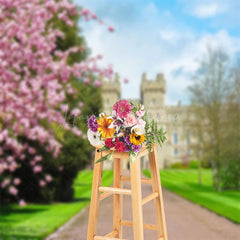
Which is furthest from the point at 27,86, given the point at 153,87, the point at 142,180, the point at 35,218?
the point at 153,87

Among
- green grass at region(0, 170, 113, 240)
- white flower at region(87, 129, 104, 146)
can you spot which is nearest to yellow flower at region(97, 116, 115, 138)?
white flower at region(87, 129, 104, 146)

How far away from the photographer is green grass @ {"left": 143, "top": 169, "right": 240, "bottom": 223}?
8.70 m

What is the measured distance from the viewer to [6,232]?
6637 mm

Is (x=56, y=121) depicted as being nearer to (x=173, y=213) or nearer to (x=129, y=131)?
(x=173, y=213)

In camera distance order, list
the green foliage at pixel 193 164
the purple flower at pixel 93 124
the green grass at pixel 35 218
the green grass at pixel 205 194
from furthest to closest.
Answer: the green foliage at pixel 193 164 < the green grass at pixel 205 194 < the green grass at pixel 35 218 < the purple flower at pixel 93 124

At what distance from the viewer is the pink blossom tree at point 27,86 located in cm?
723

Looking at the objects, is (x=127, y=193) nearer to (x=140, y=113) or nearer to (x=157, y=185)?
(x=157, y=185)

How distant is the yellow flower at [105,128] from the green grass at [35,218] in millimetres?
2319

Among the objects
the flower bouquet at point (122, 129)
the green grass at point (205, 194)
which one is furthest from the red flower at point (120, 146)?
the green grass at point (205, 194)

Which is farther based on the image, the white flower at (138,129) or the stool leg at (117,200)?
the stool leg at (117,200)

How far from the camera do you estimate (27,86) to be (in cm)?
812

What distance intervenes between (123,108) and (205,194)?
11219 millimetres

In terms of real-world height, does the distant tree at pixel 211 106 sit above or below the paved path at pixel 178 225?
above

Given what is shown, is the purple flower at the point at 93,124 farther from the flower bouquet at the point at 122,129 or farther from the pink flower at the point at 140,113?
the pink flower at the point at 140,113
